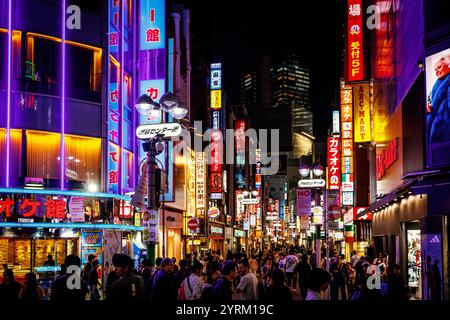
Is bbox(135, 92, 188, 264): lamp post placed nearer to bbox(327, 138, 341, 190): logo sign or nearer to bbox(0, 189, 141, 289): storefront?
bbox(0, 189, 141, 289): storefront

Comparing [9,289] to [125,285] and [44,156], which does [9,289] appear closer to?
[125,285]

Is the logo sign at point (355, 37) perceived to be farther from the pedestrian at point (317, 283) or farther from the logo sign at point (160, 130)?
the pedestrian at point (317, 283)

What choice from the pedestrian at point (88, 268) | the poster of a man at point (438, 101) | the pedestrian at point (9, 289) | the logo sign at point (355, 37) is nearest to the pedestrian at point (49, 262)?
the pedestrian at point (88, 268)

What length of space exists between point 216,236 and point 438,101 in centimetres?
4743

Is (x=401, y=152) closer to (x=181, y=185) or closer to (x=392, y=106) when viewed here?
(x=392, y=106)

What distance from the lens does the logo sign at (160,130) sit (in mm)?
18016

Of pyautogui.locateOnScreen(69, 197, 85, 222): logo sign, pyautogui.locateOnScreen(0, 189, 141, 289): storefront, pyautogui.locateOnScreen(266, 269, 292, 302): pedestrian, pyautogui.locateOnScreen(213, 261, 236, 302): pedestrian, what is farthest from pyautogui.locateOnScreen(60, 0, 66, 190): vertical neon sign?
pyautogui.locateOnScreen(266, 269, 292, 302): pedestrian

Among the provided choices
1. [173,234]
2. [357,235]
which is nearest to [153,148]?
A: [173,234]

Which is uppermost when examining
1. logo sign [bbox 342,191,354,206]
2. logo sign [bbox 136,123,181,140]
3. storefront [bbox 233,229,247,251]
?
logo sign [bbox 136,123,181,140]

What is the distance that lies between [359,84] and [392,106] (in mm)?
6320

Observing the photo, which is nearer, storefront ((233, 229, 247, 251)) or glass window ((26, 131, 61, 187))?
glass window ((26, 131, 61, 187))

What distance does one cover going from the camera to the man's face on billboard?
59.8 feet

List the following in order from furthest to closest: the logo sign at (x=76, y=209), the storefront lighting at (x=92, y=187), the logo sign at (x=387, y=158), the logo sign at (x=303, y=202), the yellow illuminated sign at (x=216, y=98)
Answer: the yellow illuminated sign at (x=216, y=98), the storefront lighting at (x=92, y=187), the logo sign at (x=303, y=202), the logo sign at (x=76, y=209), the logo sign at (x=387, y=158)

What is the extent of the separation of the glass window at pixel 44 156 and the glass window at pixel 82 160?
51cm
